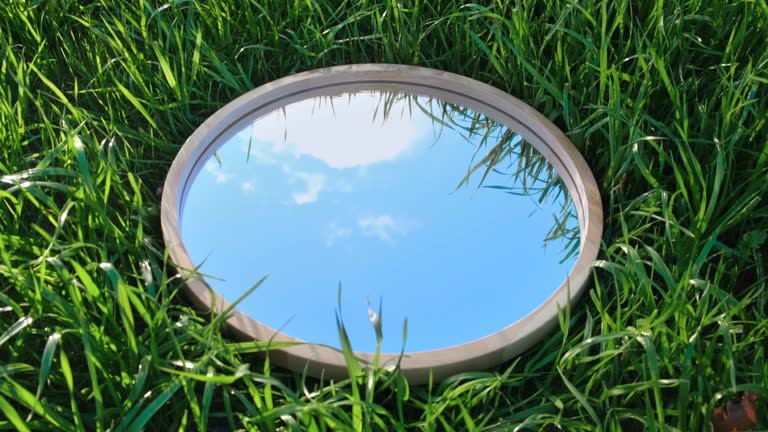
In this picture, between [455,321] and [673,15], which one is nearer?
[455,321]

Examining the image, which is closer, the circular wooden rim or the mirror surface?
the circular wooden rim

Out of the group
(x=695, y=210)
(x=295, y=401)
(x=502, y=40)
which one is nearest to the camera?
(x=295, y=401)

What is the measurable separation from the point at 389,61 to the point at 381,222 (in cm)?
45

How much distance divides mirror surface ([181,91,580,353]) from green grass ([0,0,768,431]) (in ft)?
→ 0.28

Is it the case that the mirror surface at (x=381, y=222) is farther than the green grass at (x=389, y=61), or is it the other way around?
the mirror surface at (x=381, y=222)

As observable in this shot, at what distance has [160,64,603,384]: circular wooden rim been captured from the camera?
1265 mm

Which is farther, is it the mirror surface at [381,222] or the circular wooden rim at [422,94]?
the mirror surface at [381,222]

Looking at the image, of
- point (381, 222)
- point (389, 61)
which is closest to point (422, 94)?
point (389, 61)

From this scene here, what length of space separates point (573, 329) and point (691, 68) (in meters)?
0.64

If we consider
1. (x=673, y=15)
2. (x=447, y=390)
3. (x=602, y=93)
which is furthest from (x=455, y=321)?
(x=673, y=15)

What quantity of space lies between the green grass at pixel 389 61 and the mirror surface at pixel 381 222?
8 cm

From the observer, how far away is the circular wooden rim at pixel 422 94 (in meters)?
1.26

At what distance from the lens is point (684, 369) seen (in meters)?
1.17

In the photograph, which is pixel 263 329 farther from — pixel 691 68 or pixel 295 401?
pixel 691 68
